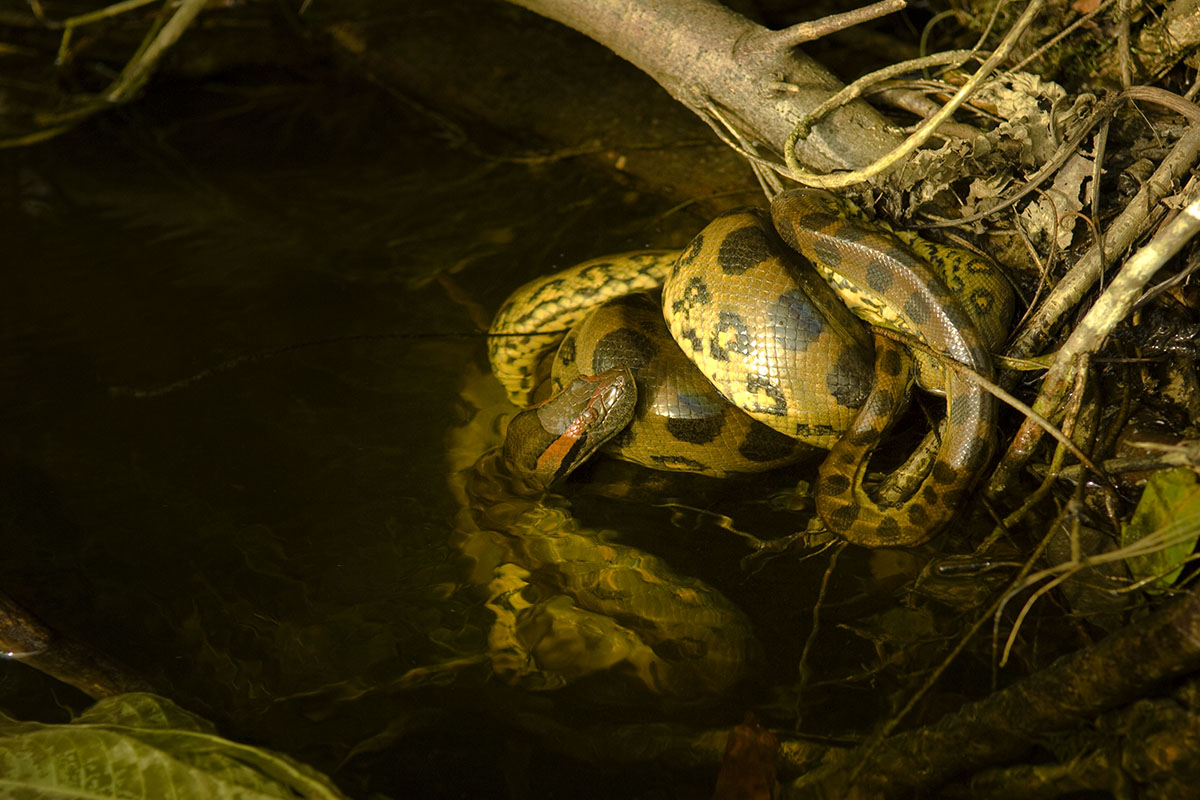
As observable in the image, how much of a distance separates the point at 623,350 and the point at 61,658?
2353mm

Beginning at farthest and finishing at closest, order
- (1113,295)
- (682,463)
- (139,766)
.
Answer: (682,463) < (1113,295) < (139,766)

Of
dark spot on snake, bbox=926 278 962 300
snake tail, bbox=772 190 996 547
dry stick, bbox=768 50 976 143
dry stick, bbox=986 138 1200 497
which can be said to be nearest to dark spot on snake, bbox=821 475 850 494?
snake tail, bbox=772 190 996 547

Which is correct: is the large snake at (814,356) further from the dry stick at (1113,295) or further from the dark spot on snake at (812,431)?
the dry stick at (1113,295)

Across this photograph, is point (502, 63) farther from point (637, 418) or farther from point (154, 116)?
point (637, 418)

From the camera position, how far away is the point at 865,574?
3127mm

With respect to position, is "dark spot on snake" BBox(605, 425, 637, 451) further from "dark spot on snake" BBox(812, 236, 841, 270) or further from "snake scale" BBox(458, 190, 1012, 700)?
"dark spot on snake" BBox(812, 236, 841, 270)

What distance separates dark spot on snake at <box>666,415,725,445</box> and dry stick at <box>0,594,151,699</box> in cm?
213

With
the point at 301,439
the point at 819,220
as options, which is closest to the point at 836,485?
the point at 819,220

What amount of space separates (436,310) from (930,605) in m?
2.89

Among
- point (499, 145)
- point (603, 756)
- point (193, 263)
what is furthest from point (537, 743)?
point (499, 145)

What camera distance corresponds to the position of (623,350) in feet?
12.1

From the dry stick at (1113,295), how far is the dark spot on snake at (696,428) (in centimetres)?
107

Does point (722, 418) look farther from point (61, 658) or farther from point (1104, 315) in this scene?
point (61, 658)

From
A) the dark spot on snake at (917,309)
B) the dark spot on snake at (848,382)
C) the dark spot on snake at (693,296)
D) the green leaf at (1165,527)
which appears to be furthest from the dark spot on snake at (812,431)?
the green leaf at (1165,527)
